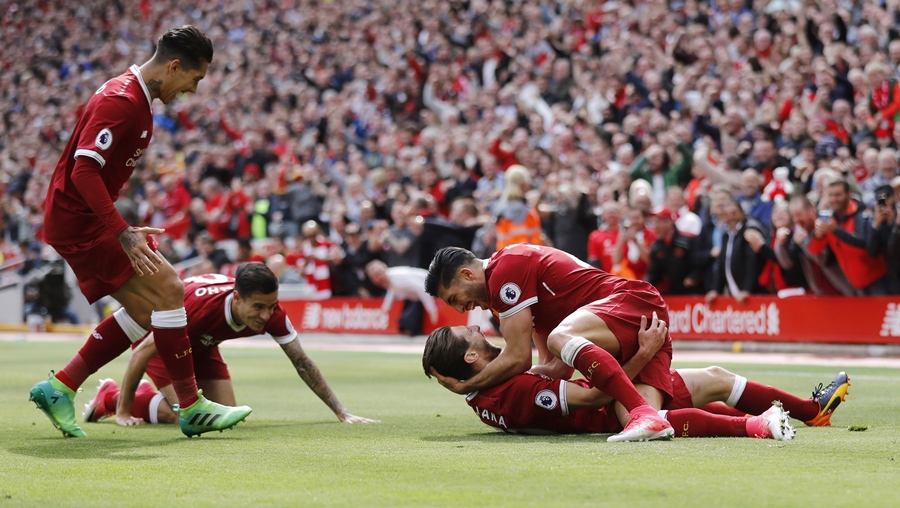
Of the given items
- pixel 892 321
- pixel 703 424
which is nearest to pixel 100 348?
pixel 703 424

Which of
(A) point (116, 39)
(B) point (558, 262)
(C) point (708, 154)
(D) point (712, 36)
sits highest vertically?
(A) point (116, 39)

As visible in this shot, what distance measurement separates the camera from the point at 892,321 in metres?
14.3

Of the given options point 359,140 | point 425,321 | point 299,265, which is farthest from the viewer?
point 359,140

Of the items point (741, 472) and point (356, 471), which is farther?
point (356, 471)

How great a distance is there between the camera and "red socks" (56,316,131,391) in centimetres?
741

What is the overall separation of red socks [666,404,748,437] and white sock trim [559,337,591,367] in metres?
0.67

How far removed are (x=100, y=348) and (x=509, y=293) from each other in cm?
277

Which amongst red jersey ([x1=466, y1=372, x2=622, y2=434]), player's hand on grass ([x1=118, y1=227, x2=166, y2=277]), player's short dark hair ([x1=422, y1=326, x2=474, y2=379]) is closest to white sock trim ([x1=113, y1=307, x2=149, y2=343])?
player's hand on grass ([x1=118, y1=227, x2=166, y2=277])

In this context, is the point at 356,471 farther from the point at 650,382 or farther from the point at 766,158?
the point at 766,158

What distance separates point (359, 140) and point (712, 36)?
849 cm

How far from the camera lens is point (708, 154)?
1664cm

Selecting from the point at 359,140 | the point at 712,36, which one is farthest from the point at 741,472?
the point at 359,140

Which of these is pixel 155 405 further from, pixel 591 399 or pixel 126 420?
pixel 591 399

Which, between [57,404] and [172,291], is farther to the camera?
[57,404]
